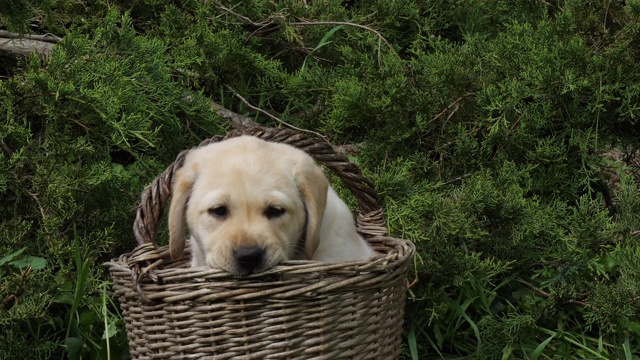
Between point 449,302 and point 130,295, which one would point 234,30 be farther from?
point 130,295

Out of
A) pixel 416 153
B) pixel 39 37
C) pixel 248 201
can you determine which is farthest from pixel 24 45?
pixel 248 201

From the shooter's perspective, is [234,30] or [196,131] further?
[234,30]

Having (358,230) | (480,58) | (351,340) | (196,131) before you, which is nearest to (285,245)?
(351,340)

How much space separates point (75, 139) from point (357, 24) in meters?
2.47

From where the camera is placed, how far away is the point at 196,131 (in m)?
5.42

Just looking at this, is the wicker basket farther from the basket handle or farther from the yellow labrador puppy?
the yellow labrador puppy

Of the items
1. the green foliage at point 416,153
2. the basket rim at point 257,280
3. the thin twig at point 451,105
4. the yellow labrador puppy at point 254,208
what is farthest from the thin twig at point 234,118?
the basket rim at point 257,280

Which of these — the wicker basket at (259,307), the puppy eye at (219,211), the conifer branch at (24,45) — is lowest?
the conifer branch at (24,45)

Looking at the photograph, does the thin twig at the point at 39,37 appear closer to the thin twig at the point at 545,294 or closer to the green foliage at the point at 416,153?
the green foliage at the point at 416,153

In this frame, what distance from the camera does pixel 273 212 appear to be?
3.37 meters

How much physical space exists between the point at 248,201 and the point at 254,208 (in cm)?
4

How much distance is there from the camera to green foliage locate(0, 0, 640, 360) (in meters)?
4.34

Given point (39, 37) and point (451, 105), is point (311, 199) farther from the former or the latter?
point (39, 37)

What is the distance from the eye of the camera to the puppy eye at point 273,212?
3.35 meters
